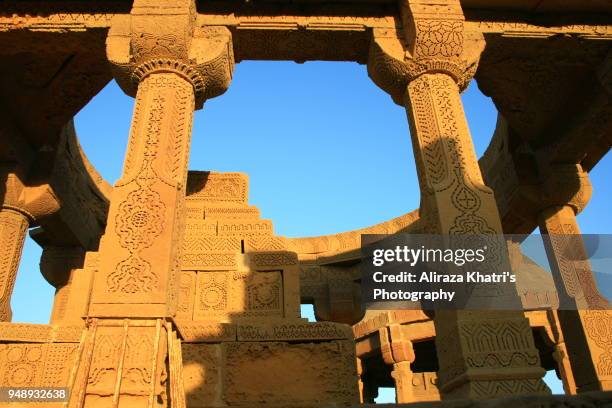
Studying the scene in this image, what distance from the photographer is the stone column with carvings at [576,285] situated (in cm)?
648

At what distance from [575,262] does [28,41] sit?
7.89 m

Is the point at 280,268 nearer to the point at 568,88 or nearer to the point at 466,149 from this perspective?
the point at 466,149

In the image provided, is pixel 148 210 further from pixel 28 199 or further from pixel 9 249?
pixel 28 199

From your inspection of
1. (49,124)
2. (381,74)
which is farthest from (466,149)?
(49,124)

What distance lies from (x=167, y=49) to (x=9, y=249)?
4.25 metres

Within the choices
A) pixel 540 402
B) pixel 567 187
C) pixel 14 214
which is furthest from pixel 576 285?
pixel 14 214

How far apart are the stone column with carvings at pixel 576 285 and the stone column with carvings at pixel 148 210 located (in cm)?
556

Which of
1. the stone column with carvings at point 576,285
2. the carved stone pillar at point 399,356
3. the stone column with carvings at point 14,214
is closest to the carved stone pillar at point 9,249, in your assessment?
the stone column with carvings at point 14,214

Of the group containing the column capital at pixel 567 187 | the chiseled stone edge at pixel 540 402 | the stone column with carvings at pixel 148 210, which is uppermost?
the column capital at pixel 567 187

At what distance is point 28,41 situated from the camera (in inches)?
215

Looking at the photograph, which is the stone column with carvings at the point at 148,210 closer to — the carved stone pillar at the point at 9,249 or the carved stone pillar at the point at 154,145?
the carved stone pillar at the point at 154,145

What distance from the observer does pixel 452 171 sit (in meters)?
4.50

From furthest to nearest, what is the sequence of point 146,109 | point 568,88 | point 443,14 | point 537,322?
1. point 537,322
2. point 568,88
3. point 443,14
4. point 146,109

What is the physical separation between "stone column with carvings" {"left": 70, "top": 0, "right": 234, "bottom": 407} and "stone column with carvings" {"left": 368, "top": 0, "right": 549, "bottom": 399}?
6.45 feet
